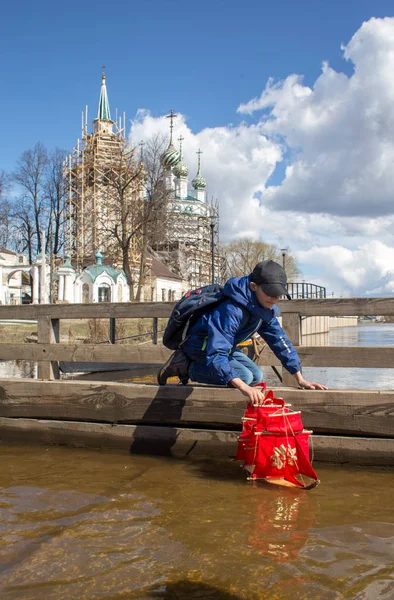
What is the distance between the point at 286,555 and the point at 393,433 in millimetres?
1775

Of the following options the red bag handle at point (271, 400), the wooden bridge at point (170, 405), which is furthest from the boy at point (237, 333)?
the wooden bridge at point (170, 405)

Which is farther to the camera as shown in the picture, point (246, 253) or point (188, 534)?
point (246, 253)

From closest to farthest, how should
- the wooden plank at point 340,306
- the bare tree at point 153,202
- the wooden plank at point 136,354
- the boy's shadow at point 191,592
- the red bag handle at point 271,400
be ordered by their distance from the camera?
the boy's shadow at point 191,592 < the red bag handle at point 271,400 < the wooden plank at point 136,354 < the wooden plank at point 340,306 < the bare tree at point 153,202

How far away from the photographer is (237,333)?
4.19 m

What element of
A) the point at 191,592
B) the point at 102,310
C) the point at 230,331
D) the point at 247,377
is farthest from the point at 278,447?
the point at 102,310

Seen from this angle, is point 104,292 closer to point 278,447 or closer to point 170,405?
point 170,405

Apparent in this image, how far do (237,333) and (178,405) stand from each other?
3.12 ft

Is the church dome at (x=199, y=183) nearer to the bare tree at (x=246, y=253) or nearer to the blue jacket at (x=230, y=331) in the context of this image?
the bare tree at (x=246, y=253)

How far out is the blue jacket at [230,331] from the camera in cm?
384


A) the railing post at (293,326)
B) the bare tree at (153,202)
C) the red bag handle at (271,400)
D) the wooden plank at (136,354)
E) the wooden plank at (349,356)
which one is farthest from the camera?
the bare tree at (153,202)

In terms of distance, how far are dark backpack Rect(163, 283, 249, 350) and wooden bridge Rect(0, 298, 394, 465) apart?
550 millimetres

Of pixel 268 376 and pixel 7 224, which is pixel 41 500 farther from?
pixel 7 224

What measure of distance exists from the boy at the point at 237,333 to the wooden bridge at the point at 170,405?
0.95ft

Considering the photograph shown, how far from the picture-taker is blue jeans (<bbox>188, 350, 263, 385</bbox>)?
423 centimetres
